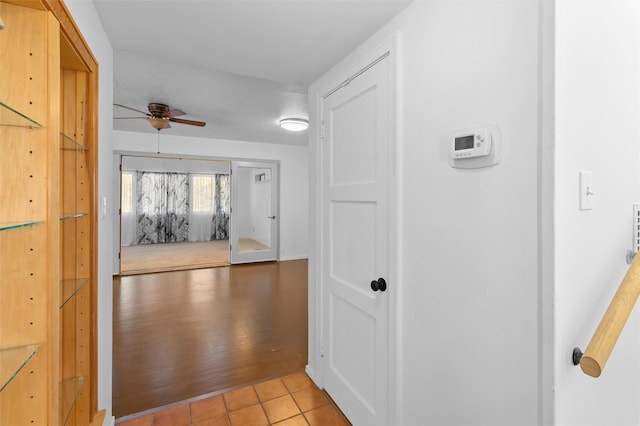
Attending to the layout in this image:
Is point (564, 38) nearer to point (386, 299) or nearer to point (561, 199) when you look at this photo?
point (561, 199)

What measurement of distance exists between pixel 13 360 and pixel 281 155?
5523mm

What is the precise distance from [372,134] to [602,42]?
3.02 feet

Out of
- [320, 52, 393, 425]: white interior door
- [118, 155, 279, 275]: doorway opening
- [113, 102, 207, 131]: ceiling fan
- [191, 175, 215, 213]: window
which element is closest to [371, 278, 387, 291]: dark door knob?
[320, 52, 393, 425]: white interior door

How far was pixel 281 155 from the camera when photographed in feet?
20.3

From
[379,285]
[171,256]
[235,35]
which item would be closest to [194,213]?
[171,256]

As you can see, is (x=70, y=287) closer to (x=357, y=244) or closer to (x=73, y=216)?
(x=73, y=216)

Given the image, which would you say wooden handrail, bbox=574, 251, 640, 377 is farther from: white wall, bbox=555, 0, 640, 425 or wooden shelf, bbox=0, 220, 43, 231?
wooden shelf, bbox=0, 220, 43, 231

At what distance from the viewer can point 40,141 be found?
3.06 feet

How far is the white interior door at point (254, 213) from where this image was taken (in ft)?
19.3

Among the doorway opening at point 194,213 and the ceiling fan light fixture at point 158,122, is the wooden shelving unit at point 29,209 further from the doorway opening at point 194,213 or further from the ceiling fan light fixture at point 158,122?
the doorway opening at point 194,213

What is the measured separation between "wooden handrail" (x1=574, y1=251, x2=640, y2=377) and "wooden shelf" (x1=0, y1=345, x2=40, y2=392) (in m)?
1.52

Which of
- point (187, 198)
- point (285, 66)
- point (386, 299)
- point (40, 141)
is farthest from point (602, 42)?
point (187, 198)

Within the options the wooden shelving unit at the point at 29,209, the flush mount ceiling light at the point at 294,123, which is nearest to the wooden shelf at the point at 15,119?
the wooden shelving unit at the point at 29,209

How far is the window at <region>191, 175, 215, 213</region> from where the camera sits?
8.77 meters
